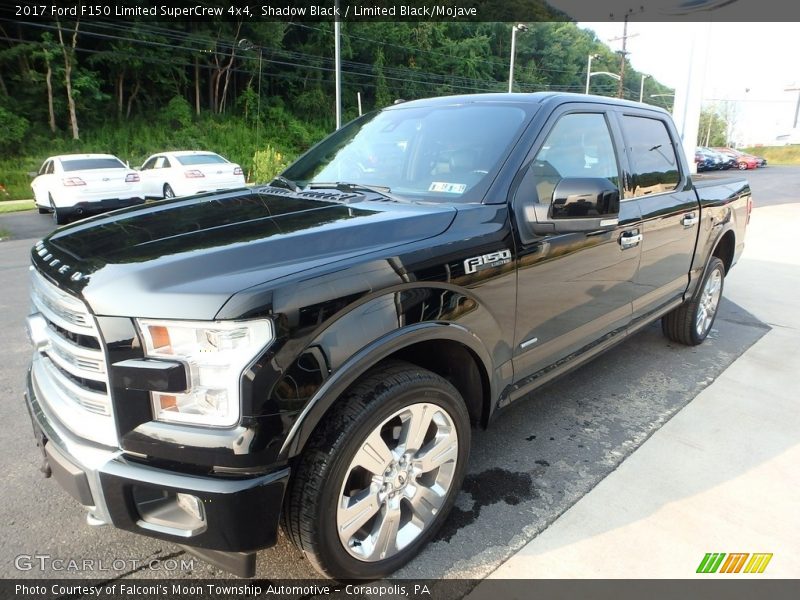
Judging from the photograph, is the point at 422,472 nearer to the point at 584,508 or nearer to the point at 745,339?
the point at 584,508

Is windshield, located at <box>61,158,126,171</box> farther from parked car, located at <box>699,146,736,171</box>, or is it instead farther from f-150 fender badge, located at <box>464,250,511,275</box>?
parked car, located at <box>699,146,736,171</box>

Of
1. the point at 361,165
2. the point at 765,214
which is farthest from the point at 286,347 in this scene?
the point at 765,214

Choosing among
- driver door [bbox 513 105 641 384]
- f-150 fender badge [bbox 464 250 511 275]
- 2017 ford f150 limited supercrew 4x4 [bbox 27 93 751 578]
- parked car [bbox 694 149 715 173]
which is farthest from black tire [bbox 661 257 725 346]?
parked car [bbox 694 149 715 173]

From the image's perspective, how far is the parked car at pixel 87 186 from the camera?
12.4m

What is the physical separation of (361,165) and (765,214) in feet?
45.4

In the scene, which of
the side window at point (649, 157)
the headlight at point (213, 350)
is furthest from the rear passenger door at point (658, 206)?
the headlight at point (213, 350)

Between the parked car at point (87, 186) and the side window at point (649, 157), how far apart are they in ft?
39.7

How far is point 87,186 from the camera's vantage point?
12484mm

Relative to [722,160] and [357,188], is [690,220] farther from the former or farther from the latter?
[722,160]

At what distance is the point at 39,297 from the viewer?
2.09m

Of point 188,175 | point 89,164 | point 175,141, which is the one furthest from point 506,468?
point 175,141

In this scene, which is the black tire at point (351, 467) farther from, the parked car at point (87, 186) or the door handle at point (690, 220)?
the parked car at point (87, 186)

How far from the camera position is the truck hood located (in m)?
1.65

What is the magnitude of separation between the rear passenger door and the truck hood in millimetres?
1724
